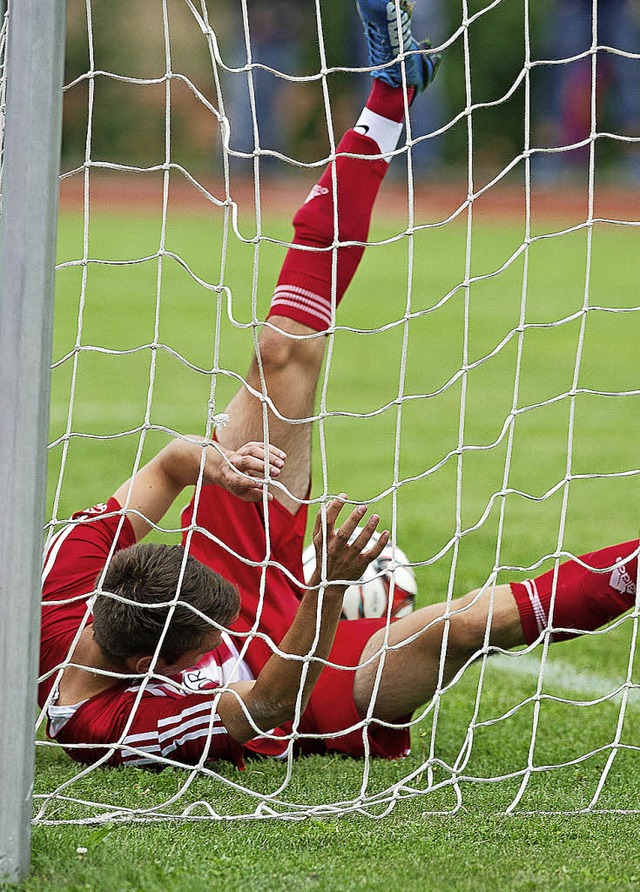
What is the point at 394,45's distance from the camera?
2.84 m

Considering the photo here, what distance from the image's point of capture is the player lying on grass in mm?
2354

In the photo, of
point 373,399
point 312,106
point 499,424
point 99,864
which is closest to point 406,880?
point 99,864

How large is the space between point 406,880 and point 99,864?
46cm

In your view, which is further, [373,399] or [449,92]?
[449,92]

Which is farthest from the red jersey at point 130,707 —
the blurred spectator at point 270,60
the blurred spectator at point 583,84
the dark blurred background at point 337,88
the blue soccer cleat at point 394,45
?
the blurred spectator at point 270,60

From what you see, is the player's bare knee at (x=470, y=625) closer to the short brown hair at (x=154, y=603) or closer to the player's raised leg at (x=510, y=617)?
the player's raised leg at (x=510, y=617)

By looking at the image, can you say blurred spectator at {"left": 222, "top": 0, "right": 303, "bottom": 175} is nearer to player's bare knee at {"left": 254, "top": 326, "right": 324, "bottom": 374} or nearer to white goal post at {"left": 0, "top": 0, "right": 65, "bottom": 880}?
player's bare knee at {"left": 254, "top": 326, "right": 324, "bottom": 374}

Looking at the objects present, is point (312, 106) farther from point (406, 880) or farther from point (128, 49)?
point (406, 880)

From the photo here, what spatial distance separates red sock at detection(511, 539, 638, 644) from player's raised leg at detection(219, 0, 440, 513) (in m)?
0.62

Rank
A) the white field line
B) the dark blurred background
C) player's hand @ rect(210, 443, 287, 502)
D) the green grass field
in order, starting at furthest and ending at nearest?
the dark blurred background < the white field line < player's hand @ rect(210, 443, 287, 502) < the green grass field

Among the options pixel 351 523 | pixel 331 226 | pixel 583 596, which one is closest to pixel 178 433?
pixel 331 226

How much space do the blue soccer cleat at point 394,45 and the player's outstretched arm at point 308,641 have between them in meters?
1.08

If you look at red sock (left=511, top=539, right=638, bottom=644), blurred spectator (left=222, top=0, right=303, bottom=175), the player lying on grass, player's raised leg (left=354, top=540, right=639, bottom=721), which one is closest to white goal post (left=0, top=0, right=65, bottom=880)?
the player lying on grass

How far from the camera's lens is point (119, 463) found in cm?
564
